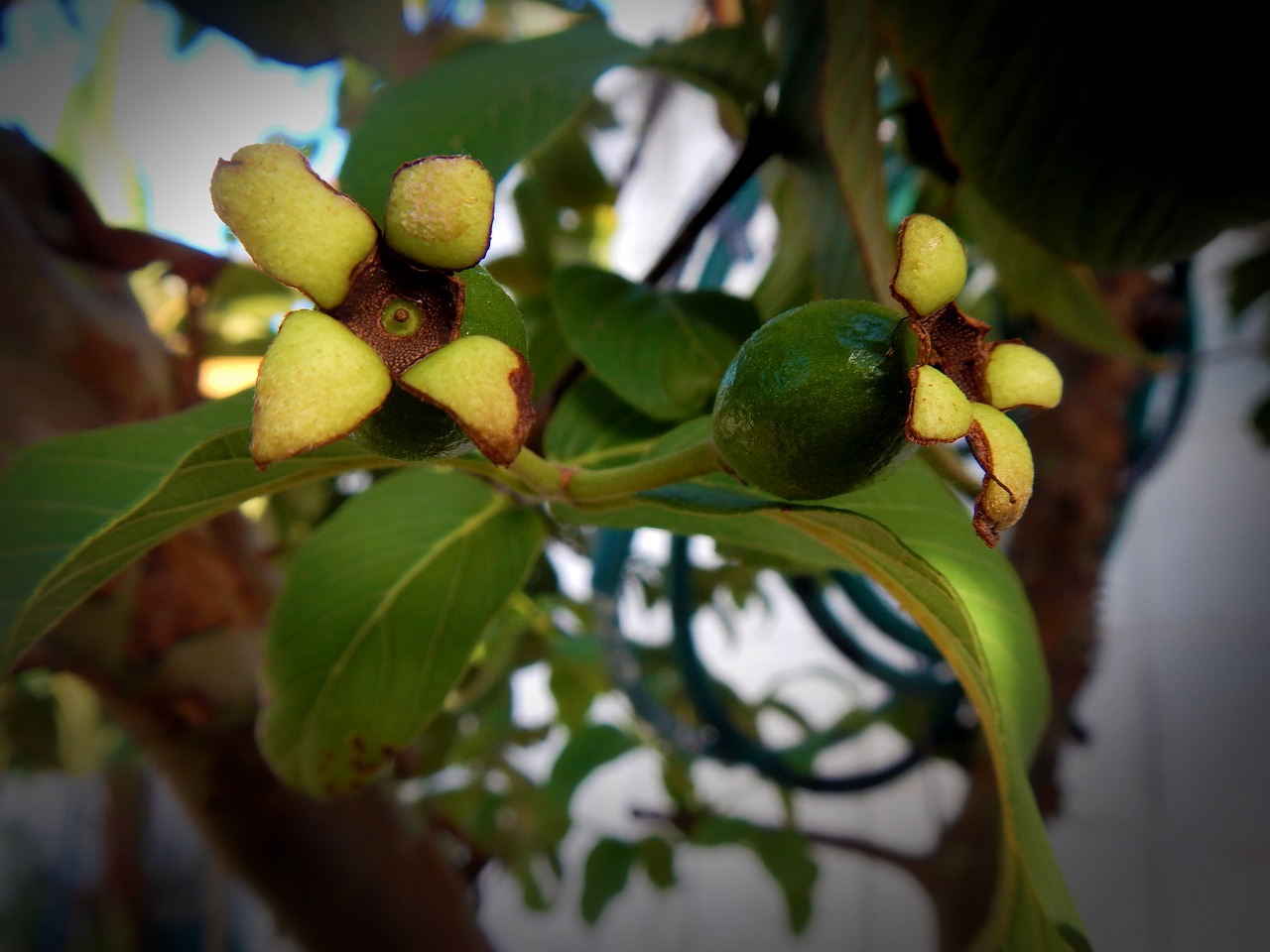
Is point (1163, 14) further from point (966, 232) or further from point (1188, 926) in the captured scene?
point (1188, 926)

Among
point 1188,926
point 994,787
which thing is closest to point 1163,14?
point 994,787

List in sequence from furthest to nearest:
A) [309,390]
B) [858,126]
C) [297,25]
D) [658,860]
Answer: [658,860] → [297,25] → [858,126] → [309,390]

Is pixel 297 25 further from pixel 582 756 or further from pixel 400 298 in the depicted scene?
pixel 582 756

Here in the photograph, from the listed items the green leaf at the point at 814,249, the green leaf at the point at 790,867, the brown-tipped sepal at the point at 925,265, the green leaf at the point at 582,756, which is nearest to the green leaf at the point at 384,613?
the green leaf at the point at 814,249

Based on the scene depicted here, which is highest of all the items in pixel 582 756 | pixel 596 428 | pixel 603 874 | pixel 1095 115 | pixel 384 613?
pixel 1095 115

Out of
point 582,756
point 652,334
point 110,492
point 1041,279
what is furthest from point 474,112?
point 582,756

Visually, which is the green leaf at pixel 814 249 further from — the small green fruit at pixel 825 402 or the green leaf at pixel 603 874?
the green leaf at pixel 603 874
